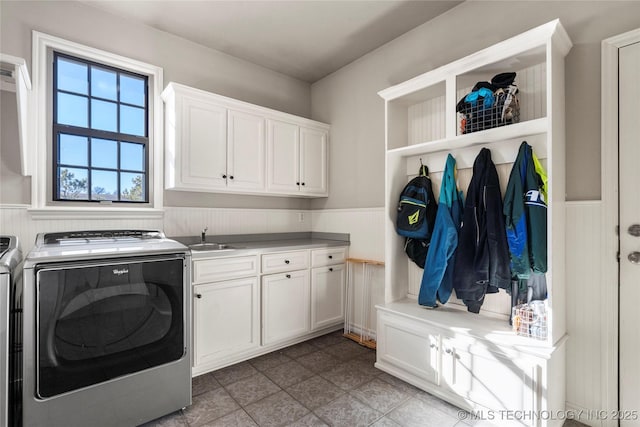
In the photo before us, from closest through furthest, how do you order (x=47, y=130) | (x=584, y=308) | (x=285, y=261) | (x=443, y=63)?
(x=584, y=308)
(x=47, y=130)
(x=443, y=63)
(x=285, y=261)

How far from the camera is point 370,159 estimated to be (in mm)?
3072

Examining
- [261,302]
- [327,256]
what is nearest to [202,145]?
[261,302]

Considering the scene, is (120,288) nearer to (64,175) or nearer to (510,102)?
(64,175)

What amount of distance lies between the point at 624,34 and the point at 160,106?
10.6 feet

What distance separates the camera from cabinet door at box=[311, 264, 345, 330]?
2971mm

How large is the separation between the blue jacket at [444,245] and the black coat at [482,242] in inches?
3.1

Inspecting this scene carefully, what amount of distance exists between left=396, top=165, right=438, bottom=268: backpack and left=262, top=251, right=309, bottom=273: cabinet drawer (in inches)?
36.1

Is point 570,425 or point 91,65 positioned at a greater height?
point 91,65

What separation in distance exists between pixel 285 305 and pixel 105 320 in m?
1.41

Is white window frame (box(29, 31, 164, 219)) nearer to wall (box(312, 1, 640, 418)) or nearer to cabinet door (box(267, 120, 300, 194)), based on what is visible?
cabinet door (box(267, 120, 300, 194))

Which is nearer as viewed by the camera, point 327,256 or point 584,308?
point 584,308

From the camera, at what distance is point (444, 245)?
2.21m

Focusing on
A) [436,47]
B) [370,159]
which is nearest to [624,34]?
[436,47]

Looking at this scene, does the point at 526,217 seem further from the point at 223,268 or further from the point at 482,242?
the point at 223,268
